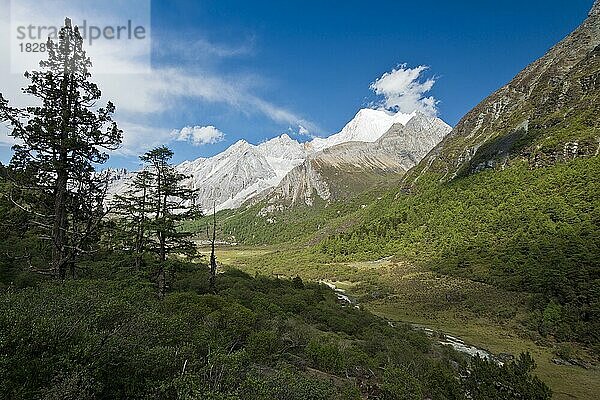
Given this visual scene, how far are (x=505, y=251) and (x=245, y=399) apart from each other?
72.5 metres

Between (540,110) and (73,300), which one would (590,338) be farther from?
(540,110)

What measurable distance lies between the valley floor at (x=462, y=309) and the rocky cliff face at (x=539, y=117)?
52.2 metres

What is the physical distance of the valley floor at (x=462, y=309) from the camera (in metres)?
28.5

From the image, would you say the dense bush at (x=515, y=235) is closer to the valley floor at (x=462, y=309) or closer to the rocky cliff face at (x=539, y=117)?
the valley floor at (x=462, y=309)

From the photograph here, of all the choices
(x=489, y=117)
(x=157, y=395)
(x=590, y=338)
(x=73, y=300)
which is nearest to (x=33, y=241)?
(x=73, y=300)

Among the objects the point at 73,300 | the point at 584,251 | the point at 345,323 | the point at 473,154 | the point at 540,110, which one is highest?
the point at 540,110

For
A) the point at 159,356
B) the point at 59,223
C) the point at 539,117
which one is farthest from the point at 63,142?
the point at 539,117

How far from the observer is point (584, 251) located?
5128 centimetres

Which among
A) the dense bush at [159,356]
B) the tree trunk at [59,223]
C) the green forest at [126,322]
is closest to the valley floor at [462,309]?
the green forest at [126,322]

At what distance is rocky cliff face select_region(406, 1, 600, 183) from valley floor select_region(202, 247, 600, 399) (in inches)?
2054

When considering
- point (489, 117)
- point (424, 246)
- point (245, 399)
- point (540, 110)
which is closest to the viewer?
point (245, 399)

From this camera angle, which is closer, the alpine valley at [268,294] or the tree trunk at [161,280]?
the alpine valley at [268,294]

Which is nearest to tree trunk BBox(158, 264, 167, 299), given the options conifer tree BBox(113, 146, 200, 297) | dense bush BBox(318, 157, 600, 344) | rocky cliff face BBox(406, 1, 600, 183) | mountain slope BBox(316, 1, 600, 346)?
conifer tree BBox(113, 146, 200, 297)

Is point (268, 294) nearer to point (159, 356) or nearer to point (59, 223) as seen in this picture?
point (59, 223)
